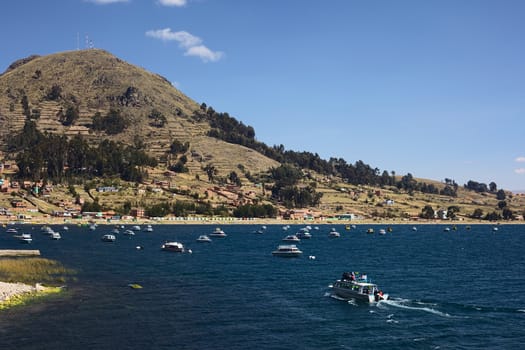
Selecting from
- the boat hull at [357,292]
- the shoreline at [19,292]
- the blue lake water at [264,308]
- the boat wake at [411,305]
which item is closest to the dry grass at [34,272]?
the blue lake water at [264,308]

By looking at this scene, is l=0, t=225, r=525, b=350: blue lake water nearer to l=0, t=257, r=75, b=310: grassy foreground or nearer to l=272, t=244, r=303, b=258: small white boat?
l=0, t=257, r=75, b=310: grassy foreground

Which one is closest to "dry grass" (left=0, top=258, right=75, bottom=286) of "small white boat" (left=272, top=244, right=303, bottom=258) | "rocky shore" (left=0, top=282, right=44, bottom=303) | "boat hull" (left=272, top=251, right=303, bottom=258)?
"rocky shore" (left=0, top=282, right=44, bottom=303)

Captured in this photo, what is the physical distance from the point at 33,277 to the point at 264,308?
3773cm

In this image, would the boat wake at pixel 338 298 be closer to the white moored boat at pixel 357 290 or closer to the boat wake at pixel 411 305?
the white moored boat at pixel 357 290

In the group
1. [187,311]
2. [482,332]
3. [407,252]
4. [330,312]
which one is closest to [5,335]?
[187,311]

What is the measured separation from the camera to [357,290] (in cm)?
7475

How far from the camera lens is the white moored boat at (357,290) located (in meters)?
73.5

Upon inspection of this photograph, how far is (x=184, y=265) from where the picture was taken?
109m

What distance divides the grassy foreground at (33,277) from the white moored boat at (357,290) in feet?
121

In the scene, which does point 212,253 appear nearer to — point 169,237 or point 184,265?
point 184,265

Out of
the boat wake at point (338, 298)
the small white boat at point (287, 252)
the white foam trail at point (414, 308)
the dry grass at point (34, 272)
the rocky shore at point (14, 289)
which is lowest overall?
the dry grass at point (34, 272)

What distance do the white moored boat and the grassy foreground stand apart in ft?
121

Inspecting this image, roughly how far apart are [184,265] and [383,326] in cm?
5624

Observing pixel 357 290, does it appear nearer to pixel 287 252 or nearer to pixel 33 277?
pixel 33 277
